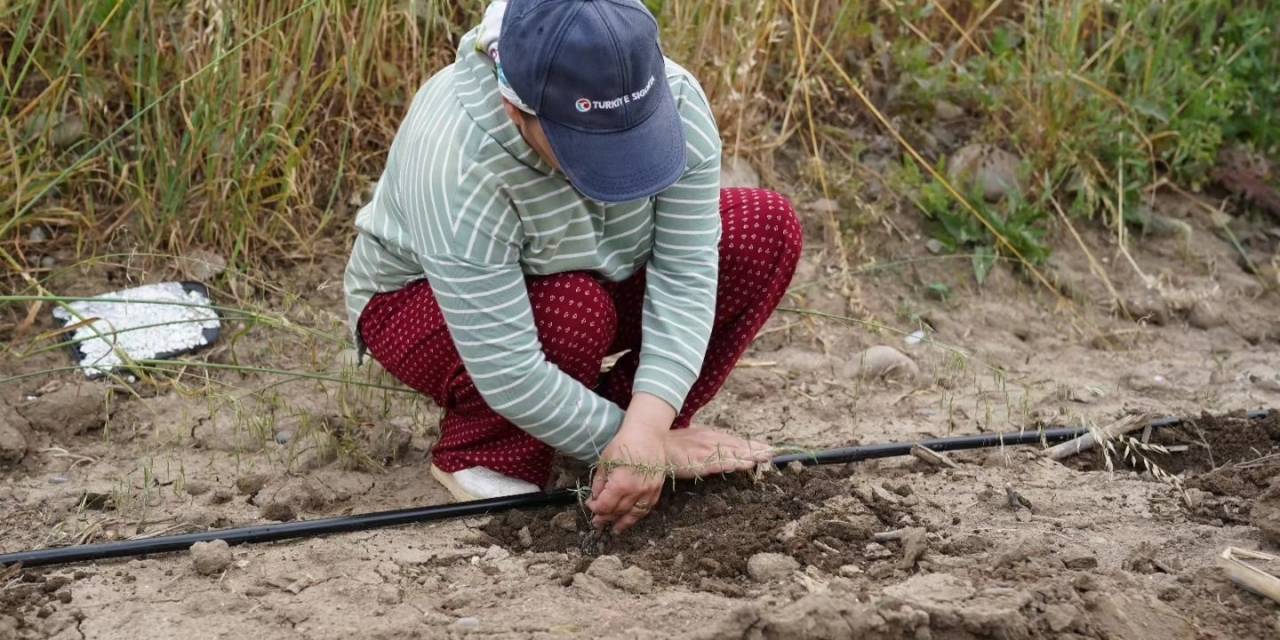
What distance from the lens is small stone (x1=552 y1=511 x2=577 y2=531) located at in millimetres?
2605

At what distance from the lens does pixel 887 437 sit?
3115 mm

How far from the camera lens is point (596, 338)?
8.40 feet

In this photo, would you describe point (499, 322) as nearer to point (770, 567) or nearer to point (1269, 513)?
point (770, 567)

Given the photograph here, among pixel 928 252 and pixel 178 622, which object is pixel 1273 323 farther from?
pixel 178 622

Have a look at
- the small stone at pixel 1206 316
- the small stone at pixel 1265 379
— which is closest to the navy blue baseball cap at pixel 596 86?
the small stone at pixel 1265 379

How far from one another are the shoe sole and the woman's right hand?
1.35 ft

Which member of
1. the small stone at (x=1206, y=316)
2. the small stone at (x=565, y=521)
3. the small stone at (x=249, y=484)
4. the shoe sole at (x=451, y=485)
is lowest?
the small stone at (x=1206, y=316)

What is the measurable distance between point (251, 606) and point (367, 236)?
0.75m

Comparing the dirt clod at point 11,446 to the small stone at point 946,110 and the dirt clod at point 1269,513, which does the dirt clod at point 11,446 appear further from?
the small stone at point 946,110

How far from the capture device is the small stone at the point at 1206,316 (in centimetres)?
396

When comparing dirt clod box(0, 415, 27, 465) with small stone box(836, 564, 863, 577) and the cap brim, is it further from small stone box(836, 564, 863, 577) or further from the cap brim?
small stone box(836, 564, 863, 577)

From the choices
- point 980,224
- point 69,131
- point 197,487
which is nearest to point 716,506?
point 197,487

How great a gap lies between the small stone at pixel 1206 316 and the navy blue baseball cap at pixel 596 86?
7.53ft

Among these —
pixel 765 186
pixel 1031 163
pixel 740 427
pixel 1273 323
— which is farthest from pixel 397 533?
pixel 1273 323
